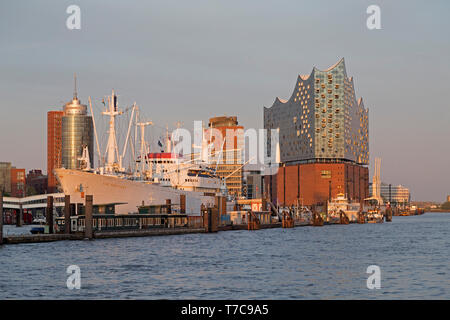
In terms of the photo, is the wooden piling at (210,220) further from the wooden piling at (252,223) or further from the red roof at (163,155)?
the red roof at (163,155)

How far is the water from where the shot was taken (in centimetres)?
3675

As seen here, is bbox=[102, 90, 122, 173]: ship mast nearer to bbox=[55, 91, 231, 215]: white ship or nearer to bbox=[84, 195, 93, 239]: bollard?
bbox=[55, 91, 231, 215]: white ship

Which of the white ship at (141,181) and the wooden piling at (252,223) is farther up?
the white ship at (141,181)

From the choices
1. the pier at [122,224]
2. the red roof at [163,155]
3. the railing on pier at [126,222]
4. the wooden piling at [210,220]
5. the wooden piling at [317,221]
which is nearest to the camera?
the pier at [122,224]

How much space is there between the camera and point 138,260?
54500 mm

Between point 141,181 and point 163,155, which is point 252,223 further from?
point 163,155

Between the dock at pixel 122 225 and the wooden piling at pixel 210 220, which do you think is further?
the wooden piling at pixel 210 220

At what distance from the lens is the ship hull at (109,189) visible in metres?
110

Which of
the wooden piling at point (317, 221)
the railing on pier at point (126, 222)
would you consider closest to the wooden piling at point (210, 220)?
the railing on pier at point (126, 222)

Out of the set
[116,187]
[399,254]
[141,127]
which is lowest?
[399,254]

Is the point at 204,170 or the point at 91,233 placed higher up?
the point at 204,170
